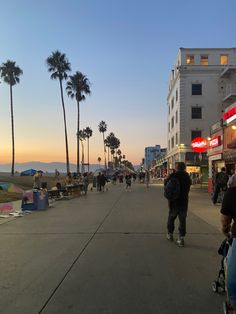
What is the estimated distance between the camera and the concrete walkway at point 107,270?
564 cm

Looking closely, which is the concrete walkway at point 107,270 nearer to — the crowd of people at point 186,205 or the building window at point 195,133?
the crowd of people at point 186,205

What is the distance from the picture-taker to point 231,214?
14.7 feet

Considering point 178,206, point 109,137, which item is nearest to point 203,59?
point 178,206

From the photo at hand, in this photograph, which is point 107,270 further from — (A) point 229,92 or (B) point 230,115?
(A) point 229,92

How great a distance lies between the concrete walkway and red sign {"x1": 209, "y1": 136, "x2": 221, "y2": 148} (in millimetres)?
20467

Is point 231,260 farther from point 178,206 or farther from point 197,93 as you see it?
point 197,93

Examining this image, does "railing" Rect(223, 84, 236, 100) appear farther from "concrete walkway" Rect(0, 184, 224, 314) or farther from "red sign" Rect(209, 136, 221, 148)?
"concrete walkway" Rect(0, 184, 224, 314)

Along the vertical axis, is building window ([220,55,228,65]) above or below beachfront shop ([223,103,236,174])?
above

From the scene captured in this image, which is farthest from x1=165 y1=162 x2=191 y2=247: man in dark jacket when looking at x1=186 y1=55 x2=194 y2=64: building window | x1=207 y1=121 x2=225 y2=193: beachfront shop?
x1=186 y1=55 x2=194 y2=64: building window

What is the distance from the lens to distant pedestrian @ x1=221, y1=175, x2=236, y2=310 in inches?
162

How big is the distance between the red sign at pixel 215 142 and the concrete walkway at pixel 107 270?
67.1 feet

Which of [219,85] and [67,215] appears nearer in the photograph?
[67,215]

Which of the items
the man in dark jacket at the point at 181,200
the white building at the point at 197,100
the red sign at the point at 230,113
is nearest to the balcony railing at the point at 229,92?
the white building at the point at 197,100

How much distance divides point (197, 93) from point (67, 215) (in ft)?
167
